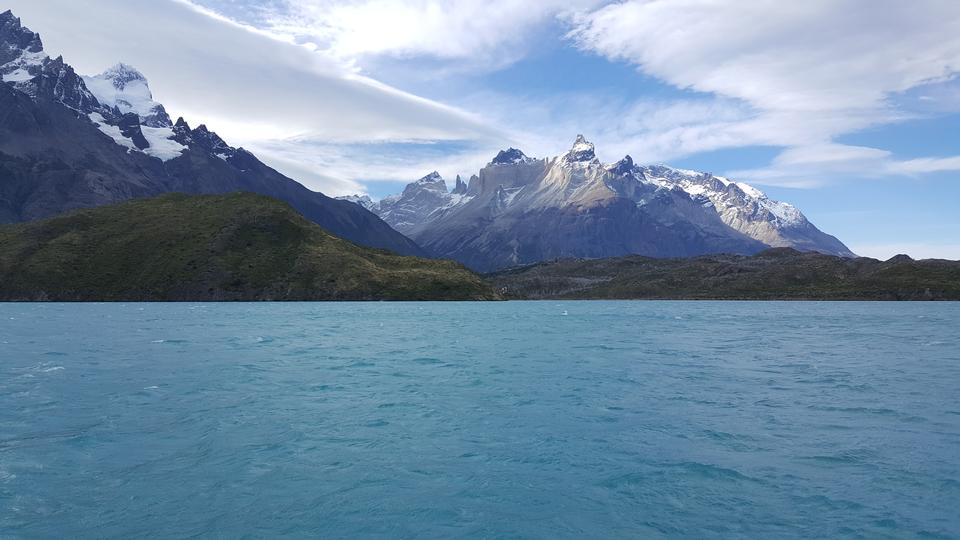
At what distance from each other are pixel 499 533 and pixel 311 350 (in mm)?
64117

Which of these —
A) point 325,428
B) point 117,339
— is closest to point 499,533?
point 325,428

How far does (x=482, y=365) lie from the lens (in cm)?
6825

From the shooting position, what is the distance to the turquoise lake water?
864 inches

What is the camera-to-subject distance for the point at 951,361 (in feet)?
232

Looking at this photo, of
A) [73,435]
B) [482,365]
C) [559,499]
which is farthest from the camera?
[482,365]

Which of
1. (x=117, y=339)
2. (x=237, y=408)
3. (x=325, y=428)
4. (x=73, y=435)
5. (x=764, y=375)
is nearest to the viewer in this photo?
(x=73, y=435)

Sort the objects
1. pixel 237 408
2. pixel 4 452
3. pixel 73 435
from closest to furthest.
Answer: pixel 4 452, pixel 73 435, pixel 237 408

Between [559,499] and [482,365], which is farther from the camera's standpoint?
[482,365]

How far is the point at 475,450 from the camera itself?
3173cm

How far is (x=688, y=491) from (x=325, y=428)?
20.1 meters

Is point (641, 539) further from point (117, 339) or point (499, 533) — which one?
point (117, 339)

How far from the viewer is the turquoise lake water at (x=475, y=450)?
Answer: 22.0m

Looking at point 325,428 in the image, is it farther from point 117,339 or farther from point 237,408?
point 117,339

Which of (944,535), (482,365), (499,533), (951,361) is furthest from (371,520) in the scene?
(951,361)
